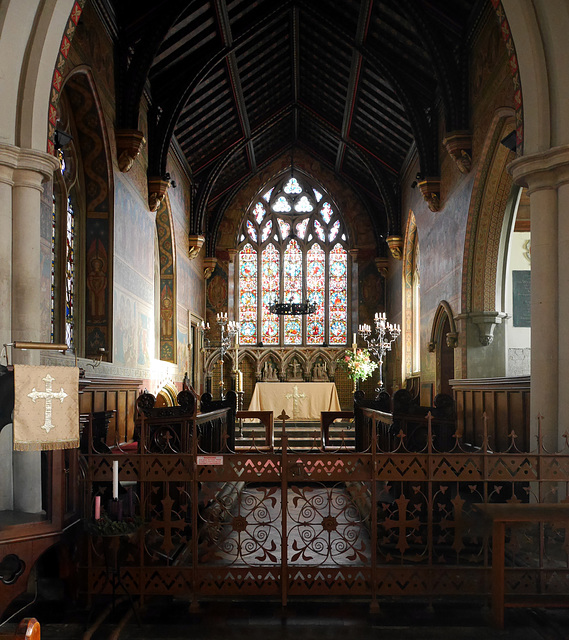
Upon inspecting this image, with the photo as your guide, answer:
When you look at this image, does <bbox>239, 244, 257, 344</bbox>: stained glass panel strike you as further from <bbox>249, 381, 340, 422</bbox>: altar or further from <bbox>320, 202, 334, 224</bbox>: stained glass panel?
<bbox>249, 381, 340, 422</bbox>: altar

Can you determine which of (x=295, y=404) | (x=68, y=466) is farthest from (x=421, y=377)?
(x=68, y=466)

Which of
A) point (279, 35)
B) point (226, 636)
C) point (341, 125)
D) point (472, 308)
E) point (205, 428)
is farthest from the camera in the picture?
point (341, 125)

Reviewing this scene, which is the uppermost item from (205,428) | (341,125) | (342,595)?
(341,125)

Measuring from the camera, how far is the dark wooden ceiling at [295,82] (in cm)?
991

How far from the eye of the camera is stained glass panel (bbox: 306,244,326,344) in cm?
1889

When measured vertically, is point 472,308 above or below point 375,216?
below

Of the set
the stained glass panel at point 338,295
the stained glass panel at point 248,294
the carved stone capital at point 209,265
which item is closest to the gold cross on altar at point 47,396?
the carved stone capital at point 209,265

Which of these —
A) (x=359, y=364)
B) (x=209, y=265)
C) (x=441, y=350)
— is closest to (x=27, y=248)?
(x=441, y=350)

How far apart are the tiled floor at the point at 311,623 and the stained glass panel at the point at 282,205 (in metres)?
15.7

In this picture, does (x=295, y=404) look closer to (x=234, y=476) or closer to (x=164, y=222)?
(x=164, y=222)

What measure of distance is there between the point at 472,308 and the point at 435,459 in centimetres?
605

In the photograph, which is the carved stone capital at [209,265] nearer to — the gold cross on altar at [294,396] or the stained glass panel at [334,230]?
the stained glass panel at [334,230]

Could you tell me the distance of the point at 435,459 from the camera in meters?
4.39

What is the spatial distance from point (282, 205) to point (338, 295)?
3.11 meters
